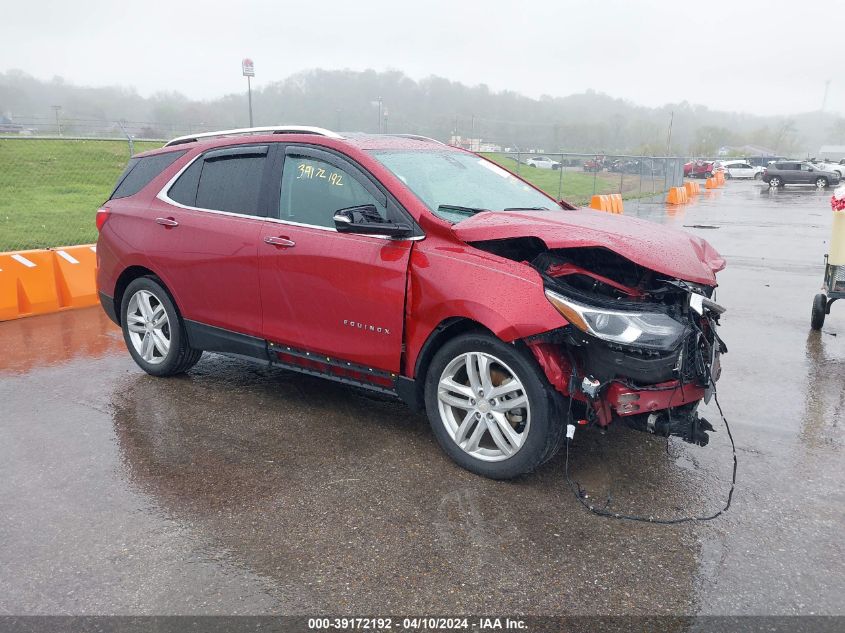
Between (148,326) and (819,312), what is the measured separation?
6.34 m

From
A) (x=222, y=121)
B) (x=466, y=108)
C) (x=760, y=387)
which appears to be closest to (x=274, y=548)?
(x=760, y=387)

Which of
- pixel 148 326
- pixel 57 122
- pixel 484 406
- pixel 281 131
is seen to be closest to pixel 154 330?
pixel 148 326

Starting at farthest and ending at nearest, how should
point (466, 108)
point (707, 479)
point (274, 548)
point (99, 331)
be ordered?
1. point (466, 108)
2. point (99, 331)
3. point (707, 479)
4. point (274, 548)

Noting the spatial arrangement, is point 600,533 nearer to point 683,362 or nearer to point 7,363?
point 683,362

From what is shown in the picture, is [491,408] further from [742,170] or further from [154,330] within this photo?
[742,170]

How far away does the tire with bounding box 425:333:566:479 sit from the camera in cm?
365

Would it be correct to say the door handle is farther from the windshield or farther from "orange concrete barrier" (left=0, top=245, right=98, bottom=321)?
"orange concrete barrier" (left=0, top=245, right=98, bottom=321)

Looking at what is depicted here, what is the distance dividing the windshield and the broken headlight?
98 centimetres

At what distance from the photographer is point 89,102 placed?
45.9 m

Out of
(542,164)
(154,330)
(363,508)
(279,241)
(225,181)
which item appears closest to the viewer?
(363,508)

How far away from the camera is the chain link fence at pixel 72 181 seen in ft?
46.5

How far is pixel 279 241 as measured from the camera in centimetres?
457

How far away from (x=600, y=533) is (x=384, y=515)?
1047mm

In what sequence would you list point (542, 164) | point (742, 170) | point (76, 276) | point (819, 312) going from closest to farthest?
1. point (819, 312)
2. point (76, 276)
3. point (542, 164)
4. point (742, 170)
